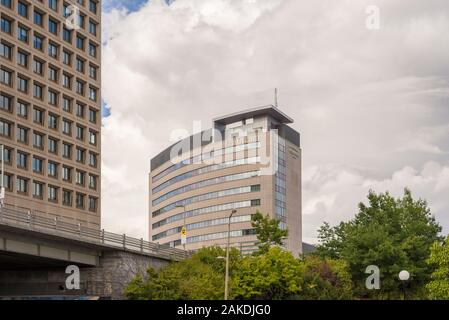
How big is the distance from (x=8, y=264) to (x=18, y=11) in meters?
49.9

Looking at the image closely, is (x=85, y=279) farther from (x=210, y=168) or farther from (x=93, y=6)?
(x=210, y=168)

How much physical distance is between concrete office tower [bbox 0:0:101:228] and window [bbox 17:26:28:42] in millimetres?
131

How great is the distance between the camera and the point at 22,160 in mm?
95188

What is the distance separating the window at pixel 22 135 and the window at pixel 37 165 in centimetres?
288

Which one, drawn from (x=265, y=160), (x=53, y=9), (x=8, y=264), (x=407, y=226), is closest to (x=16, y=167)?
(x=53, y=9)

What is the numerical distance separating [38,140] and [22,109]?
501 cm

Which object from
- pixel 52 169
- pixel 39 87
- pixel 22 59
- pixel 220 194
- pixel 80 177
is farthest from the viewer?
pixel 220 194

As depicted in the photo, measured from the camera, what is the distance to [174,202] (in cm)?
19125

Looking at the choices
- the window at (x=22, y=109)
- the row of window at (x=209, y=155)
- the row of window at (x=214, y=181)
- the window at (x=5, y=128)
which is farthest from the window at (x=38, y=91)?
the row of window at (x=214, y=181)

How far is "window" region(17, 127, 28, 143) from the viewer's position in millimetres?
95062

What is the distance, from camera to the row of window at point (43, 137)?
9302cm

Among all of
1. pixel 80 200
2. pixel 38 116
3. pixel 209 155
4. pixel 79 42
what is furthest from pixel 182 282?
pixel 209 155

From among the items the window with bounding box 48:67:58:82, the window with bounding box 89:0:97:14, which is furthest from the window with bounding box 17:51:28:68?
the window with bounding box 89:0:97:14

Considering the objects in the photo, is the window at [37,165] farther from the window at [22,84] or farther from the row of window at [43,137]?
the window at [22,84]
